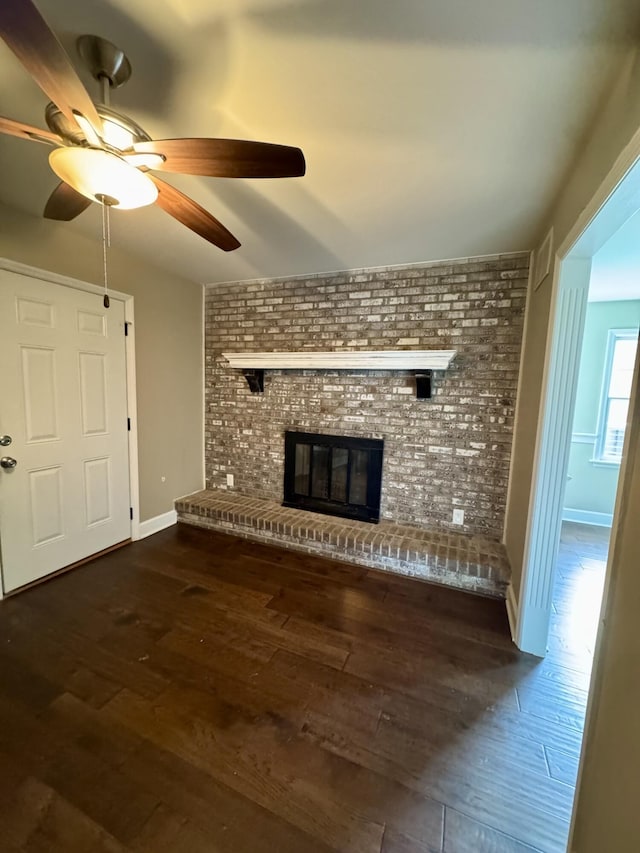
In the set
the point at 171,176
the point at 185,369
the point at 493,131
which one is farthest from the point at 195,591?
the point at 493,131

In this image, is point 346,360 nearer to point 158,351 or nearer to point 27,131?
point 158,351

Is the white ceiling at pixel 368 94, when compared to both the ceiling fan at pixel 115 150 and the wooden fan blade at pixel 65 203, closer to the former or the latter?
the ceiling fan at pixel 115 150

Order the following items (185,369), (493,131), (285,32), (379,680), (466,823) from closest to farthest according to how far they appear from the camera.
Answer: (285,32) < (466,823) < (493,131) < (379,680) < (185,369)

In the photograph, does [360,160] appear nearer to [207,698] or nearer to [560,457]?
[560,457]

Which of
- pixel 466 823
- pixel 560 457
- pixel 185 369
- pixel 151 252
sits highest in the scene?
pixel 151 252

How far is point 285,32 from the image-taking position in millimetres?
1022

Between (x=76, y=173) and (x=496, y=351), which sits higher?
(x=76, y=173)

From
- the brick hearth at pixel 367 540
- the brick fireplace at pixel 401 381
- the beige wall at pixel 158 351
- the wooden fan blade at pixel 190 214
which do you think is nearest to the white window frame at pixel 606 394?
the brick fireplace at pixel 401 381

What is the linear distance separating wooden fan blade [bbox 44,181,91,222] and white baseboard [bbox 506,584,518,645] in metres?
3.07

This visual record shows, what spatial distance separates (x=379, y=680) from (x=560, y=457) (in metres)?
1.47

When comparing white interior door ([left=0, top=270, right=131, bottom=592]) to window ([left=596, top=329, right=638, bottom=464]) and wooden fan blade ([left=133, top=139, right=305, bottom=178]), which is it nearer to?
wooden fan blade ([left=133, top=139, right=305, bottom=178])

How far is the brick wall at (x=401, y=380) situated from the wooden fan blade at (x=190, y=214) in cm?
152

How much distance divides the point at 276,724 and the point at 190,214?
2.24 meters

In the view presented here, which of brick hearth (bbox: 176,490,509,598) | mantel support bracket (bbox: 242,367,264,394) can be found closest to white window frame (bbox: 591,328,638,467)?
brick hearth (bbox: 176,490,509,598)
